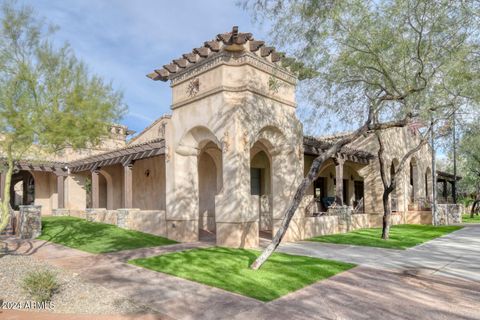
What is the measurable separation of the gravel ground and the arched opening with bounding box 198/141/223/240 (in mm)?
8960

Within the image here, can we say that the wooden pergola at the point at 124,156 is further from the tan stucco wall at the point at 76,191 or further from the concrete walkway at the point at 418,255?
the concrete walkway at the point at 418,255

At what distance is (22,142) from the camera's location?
7758 mm

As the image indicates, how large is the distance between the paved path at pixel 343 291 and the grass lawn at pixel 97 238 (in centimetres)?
146

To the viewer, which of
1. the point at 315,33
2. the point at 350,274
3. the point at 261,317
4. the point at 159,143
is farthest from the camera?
the point at 159,143

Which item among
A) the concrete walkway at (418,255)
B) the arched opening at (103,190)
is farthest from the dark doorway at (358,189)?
the arched opening at (103,190)

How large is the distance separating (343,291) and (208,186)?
11321 millimetres

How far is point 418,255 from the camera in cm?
988

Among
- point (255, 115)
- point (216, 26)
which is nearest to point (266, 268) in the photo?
point (255, 115)

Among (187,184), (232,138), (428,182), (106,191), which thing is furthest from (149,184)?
→ (428,182)

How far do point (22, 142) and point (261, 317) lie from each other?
21.9 ft

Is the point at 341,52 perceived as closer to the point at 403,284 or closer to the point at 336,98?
the point at 336,98

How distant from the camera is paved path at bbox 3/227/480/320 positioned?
5285 mm

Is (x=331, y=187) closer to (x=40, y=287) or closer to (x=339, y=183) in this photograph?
(x=339, y=183)

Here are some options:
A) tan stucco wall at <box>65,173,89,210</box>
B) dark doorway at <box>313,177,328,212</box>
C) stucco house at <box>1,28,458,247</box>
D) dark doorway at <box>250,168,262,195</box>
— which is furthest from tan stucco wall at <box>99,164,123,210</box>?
dark doorway at <box>313,177,328,212</box>
